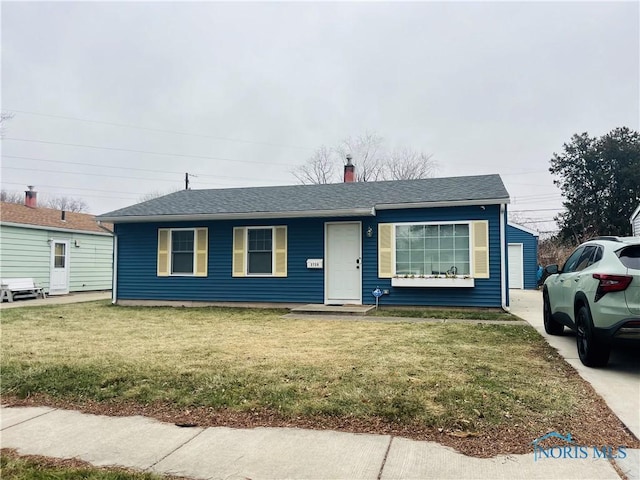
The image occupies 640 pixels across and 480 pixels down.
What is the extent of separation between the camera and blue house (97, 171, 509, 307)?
10.3m

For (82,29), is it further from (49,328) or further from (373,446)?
(373,446)

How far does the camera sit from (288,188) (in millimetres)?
14281

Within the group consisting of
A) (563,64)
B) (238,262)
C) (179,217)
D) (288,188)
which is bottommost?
(238,262)

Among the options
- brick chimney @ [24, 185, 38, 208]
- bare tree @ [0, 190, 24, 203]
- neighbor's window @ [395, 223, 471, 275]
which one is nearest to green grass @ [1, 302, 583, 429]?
neighbor's window @ [395, 223, 471, 275]

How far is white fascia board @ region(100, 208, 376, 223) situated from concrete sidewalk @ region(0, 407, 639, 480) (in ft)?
25.0

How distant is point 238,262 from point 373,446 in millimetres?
9281

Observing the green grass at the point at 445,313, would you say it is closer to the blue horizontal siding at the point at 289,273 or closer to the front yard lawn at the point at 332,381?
the blue horizontal siding at the point at 289,273

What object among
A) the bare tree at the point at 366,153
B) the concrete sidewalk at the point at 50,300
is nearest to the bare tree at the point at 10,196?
the concrete sidewalk at the point at 50,300

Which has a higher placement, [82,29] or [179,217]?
[82,29]

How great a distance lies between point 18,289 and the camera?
1434 cm

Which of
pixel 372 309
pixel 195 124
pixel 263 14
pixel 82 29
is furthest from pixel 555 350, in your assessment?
pixel 195 124

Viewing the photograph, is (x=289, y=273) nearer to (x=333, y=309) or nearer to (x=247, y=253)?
(x=247, y=253)

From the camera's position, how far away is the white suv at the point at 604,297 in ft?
14.6

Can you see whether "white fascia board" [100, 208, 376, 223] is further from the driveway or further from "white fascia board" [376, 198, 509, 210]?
the driveway
